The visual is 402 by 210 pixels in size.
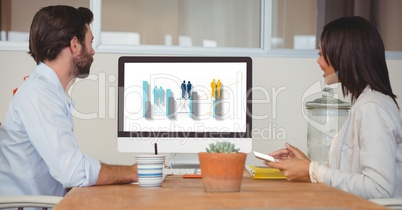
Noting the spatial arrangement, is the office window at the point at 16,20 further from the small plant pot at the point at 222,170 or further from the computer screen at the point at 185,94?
the small plant pot at the point at 222,170

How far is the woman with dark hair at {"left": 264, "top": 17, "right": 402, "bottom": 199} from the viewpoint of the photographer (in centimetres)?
190

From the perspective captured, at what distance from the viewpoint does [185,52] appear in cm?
320

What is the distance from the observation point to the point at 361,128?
6.53ft

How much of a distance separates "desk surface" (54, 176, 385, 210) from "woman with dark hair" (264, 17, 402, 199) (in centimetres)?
13

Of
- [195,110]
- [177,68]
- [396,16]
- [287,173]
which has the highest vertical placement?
[396,16]

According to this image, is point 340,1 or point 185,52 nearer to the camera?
point 185,52

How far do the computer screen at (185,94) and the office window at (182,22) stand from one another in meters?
2.11

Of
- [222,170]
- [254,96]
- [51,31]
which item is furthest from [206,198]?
[254,96]

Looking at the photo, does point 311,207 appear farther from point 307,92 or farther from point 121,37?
point 121,37

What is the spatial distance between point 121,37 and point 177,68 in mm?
2202

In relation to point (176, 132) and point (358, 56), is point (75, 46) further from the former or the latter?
point (358, 56)

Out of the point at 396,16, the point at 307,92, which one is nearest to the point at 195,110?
the point at 307,92

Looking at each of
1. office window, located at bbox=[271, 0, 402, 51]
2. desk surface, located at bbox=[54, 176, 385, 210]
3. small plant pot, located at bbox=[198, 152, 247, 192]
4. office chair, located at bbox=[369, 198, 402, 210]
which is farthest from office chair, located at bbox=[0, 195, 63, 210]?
office window, located at bbox=[271, 0, 402, 51]

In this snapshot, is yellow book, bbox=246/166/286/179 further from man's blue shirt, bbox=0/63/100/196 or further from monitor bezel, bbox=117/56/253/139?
man's blue shirt, bbox=0/63/100/196
